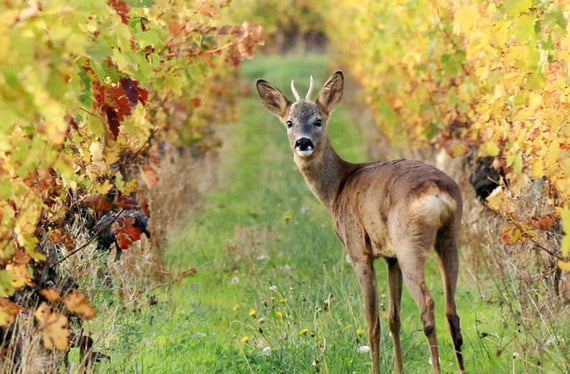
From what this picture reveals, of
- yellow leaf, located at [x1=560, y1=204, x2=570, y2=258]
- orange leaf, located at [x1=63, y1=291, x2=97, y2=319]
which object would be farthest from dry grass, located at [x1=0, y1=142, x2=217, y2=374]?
yellow leaf, located at [x1=560, y1=204, x2=570, y2=258]

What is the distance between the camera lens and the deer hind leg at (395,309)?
6.26m

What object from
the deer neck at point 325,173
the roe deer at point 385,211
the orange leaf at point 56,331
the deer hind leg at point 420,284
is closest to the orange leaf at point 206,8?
the roe deer at point 385,211

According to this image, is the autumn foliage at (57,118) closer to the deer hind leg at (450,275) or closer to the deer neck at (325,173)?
the deer neck at (325,173)

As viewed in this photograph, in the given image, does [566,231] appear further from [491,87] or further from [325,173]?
[491,87]

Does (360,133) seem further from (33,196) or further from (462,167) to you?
(33,196)

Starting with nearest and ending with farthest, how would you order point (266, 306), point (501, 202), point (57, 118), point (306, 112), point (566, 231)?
point (57, 118), point (566, 231), point (501, 202), point (306, 112), point (266, 306)

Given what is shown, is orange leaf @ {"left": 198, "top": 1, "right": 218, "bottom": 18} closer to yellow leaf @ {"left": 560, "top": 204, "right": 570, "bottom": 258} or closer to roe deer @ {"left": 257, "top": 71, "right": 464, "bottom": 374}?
roe deer @ {"left": 257, "top": 71, "right": 464, "bottom": 374}

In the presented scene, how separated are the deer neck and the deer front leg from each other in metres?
0.83

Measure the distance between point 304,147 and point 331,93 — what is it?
0.82 meters

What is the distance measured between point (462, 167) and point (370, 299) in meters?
5.20

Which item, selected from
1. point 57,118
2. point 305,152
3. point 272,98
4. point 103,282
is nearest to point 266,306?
point 305,152

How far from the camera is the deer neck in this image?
277 inches

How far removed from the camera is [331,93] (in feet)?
24.8

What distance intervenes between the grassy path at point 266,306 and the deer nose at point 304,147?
1.02 metres
